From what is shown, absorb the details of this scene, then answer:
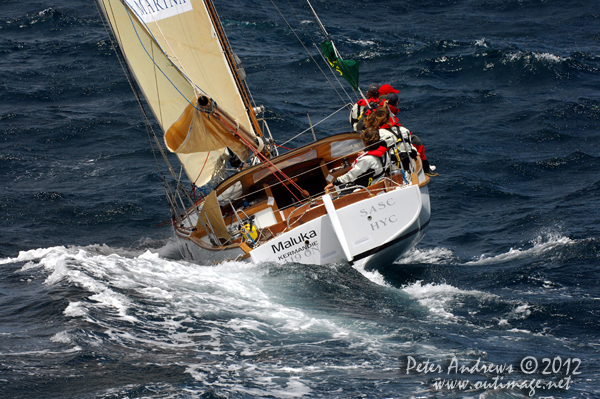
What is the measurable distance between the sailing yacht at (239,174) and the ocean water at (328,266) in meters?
0.44

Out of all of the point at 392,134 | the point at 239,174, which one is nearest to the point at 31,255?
the point at 239,174

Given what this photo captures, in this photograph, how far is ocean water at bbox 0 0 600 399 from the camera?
6293mm

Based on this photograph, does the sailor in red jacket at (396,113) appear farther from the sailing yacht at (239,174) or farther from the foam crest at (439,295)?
the foam crest at (439,295)

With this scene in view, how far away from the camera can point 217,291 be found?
830cm

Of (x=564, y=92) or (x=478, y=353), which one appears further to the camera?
(x=564, y=92)

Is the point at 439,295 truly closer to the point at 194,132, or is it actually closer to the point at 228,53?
the point at 194,132

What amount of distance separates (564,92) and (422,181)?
11715 mm

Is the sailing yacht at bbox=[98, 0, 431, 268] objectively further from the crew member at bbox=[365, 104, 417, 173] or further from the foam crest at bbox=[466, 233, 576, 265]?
the foam crest at bbox=[466, 233, 576, 265]

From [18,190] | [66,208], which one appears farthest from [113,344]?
[18,190]

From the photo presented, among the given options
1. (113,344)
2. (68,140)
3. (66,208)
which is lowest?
(113,344)

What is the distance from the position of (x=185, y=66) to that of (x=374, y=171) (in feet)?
14.8

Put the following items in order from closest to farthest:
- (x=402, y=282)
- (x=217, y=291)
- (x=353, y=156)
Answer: (x=217, y=291), (x=402, y=282), (x=353, y=156)

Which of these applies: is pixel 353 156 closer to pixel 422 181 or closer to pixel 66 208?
pixel 422 181

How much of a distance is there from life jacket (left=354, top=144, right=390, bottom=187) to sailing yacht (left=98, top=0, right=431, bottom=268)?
0.15 meters
